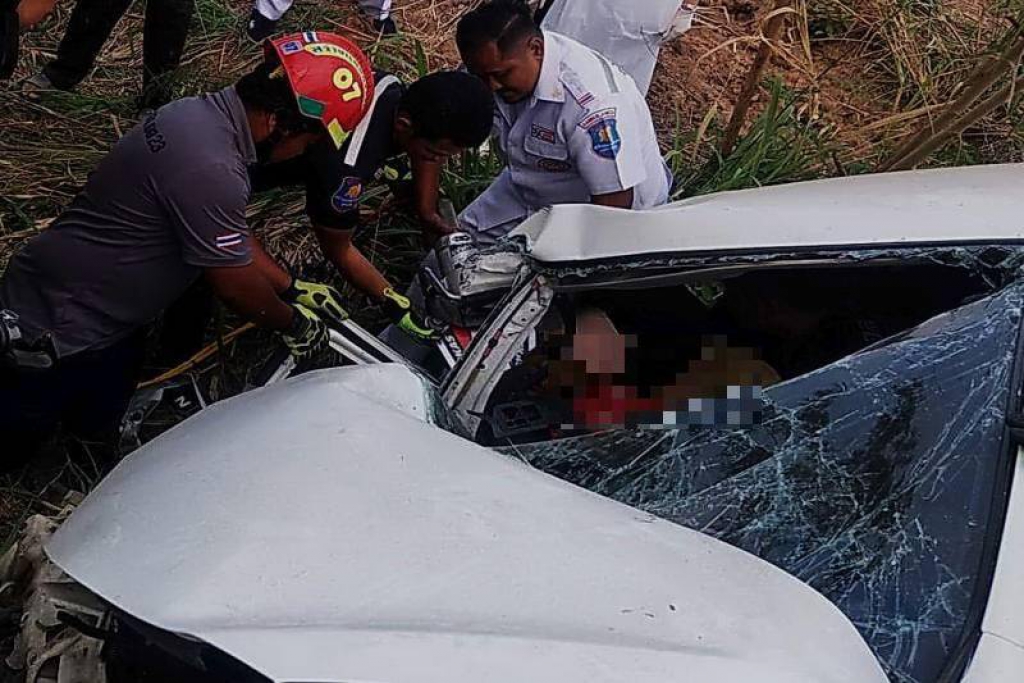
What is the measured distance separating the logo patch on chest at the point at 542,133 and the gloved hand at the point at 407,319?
66cm

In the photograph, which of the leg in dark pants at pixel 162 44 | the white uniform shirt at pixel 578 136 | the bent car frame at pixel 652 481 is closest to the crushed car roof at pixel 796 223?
the bent car frame at pixel 652 481

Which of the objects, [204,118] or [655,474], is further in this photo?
[204,118]

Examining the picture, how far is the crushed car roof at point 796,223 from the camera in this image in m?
2.16

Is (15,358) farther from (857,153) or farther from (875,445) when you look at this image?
(857,153)

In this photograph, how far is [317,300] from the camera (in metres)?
2.89

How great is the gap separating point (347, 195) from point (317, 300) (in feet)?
0.97

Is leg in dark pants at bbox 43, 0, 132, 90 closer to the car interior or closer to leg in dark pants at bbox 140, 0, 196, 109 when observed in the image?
leg in dark pants at bbox 140, 0, 196, 109

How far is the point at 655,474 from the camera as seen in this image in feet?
6.66

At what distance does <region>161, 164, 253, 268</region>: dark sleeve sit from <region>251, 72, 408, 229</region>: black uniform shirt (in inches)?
13.1

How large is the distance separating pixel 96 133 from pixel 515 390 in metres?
2.70

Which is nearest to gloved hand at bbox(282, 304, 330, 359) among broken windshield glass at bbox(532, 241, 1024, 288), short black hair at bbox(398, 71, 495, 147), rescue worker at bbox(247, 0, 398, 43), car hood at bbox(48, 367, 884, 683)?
short black hair at bbox(398, 71, 495, 147)

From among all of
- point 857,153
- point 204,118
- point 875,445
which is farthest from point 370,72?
point 857,153

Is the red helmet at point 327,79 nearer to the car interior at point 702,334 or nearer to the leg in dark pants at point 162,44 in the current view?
the car interior at point 702,334

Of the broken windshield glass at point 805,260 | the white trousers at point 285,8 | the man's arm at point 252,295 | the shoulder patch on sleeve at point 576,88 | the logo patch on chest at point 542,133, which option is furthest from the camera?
the white trousers at point 285,8
